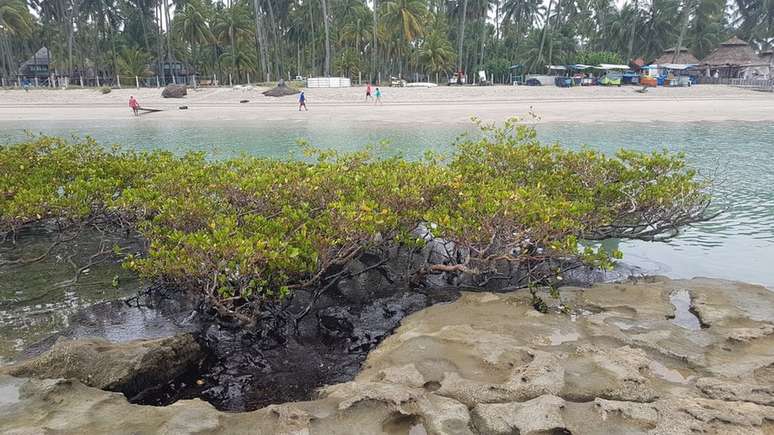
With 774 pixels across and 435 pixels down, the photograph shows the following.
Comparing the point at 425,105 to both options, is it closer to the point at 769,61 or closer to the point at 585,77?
the point at 585,77

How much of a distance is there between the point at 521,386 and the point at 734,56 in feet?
219

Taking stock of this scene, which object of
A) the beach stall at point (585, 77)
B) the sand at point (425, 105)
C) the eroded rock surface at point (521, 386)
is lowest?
the eroded rock surface at point (521, 386)

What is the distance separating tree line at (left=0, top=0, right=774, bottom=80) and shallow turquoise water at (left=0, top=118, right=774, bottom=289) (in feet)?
94.6

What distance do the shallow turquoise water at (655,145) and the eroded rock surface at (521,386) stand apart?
3.37 meters

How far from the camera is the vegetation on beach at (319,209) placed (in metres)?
6.09

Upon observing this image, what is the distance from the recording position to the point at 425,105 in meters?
38.8

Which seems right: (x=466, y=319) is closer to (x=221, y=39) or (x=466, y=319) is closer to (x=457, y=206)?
(x=457, y=206)

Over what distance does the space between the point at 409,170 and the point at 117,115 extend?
111 ft

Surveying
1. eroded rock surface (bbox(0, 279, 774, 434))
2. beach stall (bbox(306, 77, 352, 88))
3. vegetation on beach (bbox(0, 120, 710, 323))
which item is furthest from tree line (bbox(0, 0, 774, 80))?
eroded rock surface (bbox(0, 279, 774, 434))

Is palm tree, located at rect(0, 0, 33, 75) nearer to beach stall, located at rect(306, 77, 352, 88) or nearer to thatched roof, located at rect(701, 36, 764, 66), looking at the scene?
beach stall, located at rect(306, 77, 352, 88)

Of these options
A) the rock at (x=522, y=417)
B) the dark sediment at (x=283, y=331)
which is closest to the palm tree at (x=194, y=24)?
the dark sediment at (x=283, y=331)

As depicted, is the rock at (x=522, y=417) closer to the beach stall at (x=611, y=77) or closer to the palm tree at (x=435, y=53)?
the beach stall at (x=611, y=77)

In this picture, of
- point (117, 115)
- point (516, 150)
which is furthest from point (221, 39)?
point (516, 150)

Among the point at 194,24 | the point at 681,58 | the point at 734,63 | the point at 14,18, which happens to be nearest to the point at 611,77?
the point at 734,63
